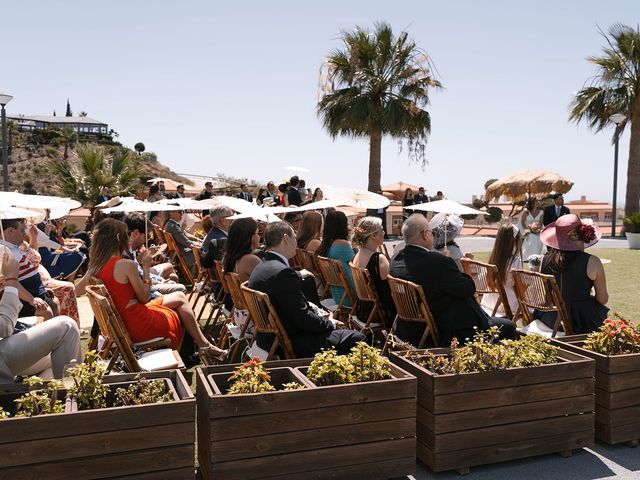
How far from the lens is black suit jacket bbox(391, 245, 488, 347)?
4.45 m

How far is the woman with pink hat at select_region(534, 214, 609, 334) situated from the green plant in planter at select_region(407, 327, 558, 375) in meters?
1.46

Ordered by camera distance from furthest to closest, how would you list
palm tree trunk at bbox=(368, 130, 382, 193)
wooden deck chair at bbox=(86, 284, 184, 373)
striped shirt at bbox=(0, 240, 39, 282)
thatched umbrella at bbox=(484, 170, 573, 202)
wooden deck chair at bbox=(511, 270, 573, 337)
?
palm tree trunk at bbox=(368, 130, 382, 193) → thatched umbrella at bbox=(484, 170, 573, 202) → striped shirt at bbox=(0, 240, 39, 282) → wooden deck chair at bbox=(511, 270, 573, 337) → wooden deck chair at bbox=(86, 284, 184, 373)

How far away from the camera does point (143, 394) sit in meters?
3.01

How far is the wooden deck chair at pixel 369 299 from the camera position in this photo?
211 inches

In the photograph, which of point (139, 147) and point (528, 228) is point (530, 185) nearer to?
point (528, 228)

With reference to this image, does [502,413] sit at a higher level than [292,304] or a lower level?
lower

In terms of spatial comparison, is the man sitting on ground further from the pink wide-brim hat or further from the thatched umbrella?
the thatched umbrella

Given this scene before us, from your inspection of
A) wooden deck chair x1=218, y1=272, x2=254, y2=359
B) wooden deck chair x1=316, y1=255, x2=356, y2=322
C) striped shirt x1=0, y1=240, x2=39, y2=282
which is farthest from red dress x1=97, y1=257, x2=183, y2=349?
wooden deck chair x1=316, y1=255, x2=356, y2=322

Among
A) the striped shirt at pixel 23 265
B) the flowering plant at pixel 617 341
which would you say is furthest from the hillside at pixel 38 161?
the flowering plant at pixel 617 341

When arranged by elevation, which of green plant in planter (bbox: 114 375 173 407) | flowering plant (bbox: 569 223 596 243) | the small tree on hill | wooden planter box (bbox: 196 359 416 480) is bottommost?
wooden planter box (bbox: 196 359 416 480)

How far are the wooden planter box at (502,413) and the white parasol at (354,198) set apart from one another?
541cm

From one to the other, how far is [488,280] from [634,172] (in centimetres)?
2288

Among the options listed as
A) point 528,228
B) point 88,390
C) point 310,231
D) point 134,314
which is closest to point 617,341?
point 88,390

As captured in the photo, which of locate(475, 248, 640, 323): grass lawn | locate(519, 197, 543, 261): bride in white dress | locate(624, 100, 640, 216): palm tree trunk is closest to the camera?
locate(475, 248, 640, 323): grass lawn
